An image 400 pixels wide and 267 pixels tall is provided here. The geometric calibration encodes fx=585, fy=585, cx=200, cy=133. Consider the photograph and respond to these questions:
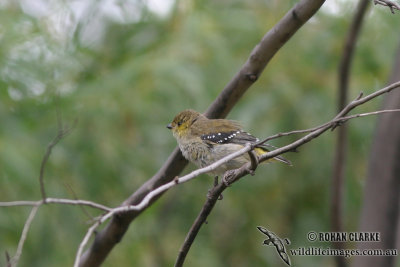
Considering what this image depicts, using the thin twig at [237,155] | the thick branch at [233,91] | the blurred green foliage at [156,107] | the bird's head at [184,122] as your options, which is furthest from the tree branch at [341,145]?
the thin twig at [237,155]

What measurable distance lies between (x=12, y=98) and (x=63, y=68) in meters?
0.66

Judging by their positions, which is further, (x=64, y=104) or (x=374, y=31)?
(x=374, y=31)

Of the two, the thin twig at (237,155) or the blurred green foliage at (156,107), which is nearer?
the thin twig at (237,155)

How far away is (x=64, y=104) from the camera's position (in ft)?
18.8

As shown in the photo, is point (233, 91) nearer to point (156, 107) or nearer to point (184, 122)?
point (184, 122)

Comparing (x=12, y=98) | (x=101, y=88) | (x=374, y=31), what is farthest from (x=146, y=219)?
(x=374, y=31)

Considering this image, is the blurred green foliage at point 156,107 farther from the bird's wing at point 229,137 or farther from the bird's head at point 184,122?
the bird's wing at point 229,137

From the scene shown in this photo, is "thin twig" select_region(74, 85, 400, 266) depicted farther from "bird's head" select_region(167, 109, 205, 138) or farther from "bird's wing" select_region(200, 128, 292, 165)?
"bird's head" select_region(167, 109, 205, 138)

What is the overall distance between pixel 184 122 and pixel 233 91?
1608 mm

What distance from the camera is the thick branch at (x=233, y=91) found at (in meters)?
3.25

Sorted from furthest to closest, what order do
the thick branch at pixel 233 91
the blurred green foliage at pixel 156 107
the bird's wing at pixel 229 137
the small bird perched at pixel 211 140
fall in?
1. the blurred green foliage at pixel 156 107
2. the bird's wing at pixel 229 137
3. the small bird perched at pixel 211 140
4. the thick branch at pixel 233 91

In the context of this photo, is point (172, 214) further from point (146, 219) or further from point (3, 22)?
point (3, 22)

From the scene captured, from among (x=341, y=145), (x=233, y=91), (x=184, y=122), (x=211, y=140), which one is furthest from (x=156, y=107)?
(x=233, y=91)

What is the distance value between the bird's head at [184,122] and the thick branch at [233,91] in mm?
873
